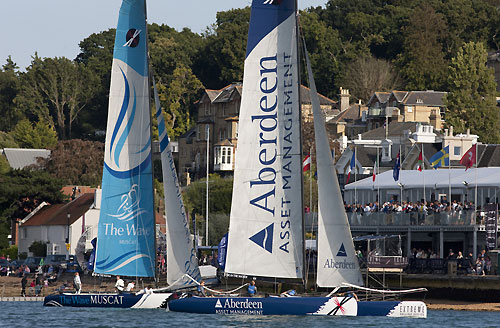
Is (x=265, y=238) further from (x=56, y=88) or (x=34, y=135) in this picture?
(x=56, y=88)

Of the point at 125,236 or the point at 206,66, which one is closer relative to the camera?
the point at 125,236

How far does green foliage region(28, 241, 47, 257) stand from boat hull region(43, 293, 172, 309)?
52.8m

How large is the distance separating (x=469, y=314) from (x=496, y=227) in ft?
25.5

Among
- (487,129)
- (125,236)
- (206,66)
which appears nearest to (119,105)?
(125,236)

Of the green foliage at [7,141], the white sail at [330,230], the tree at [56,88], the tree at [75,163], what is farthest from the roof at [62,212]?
the white sail at [330,230]

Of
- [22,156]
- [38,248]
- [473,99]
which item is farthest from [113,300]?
[22,156]

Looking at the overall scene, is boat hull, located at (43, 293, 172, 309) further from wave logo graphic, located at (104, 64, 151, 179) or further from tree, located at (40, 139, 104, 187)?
tree, located at (40, 139, 104, 187)

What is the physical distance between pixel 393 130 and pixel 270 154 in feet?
269

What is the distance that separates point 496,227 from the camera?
6097 centimetres

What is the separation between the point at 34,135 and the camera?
154000 mm

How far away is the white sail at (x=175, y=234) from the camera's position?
156 feet

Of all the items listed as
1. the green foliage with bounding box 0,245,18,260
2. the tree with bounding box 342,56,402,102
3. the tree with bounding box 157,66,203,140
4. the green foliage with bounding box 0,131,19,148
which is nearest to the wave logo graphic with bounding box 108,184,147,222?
the green foliage with bounding box 0,245,18,260

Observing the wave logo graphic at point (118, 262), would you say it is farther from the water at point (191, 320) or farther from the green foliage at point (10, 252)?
the green foliage at point (10, 252)

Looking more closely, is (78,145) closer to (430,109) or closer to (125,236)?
(430,109)
